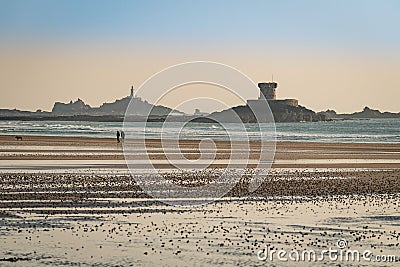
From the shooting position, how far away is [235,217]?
2053 centimetres

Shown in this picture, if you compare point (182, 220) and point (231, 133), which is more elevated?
point (231, 133)

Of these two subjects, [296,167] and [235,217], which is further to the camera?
[296,167]

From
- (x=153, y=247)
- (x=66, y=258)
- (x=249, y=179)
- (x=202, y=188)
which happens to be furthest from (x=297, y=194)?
(x=66, y=258)

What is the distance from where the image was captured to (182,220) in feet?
65.2

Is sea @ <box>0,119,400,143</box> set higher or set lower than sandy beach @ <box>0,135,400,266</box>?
higher

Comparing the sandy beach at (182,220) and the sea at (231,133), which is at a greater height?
the sea at (231,133)

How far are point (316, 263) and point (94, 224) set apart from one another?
670cm

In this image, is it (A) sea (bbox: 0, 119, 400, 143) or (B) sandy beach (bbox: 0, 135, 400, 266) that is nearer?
(B) sandy beach (bbox: 0, 135, 400, 266)

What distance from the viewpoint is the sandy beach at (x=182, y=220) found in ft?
50.0

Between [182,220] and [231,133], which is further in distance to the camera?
[231,133]

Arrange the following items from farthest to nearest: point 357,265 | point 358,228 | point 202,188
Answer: point 202,188 → point 358,228 → point 357,265

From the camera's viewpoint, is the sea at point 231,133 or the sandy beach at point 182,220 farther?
the sea at point 231,133

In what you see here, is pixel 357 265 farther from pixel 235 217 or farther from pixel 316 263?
pixel 235 217

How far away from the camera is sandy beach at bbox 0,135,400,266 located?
50.0 ft
